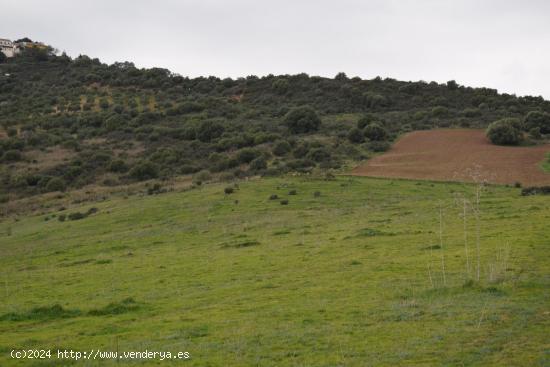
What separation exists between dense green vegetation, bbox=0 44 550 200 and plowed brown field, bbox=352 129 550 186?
4.09 metres

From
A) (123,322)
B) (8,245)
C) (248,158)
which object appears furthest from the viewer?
(248,158)

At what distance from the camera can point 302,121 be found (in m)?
87.3

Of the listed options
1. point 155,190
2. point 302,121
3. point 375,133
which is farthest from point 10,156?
point 375,133

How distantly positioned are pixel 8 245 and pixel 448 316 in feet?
113

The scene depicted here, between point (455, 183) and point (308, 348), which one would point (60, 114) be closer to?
point (455, 183)

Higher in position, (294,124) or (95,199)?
(294,124)

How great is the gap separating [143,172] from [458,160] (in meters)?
34.5

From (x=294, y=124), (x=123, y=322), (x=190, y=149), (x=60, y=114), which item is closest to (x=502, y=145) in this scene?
(x=294, y=124)

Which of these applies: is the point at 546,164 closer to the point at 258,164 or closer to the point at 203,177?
the point at 258,164

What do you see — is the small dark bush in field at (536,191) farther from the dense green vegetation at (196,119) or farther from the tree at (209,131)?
the tree at (209,131)

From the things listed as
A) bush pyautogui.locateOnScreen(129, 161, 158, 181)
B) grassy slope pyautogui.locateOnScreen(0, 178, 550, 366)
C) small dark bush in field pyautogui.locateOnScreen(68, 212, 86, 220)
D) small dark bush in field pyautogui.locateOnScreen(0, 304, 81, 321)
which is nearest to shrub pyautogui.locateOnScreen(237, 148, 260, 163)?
bush pyautogui.locateOnScreen(129, 161, 158, 181)

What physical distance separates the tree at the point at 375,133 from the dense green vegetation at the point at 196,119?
0.39 ft

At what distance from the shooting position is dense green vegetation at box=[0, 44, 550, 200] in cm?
7131

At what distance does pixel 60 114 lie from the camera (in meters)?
109
